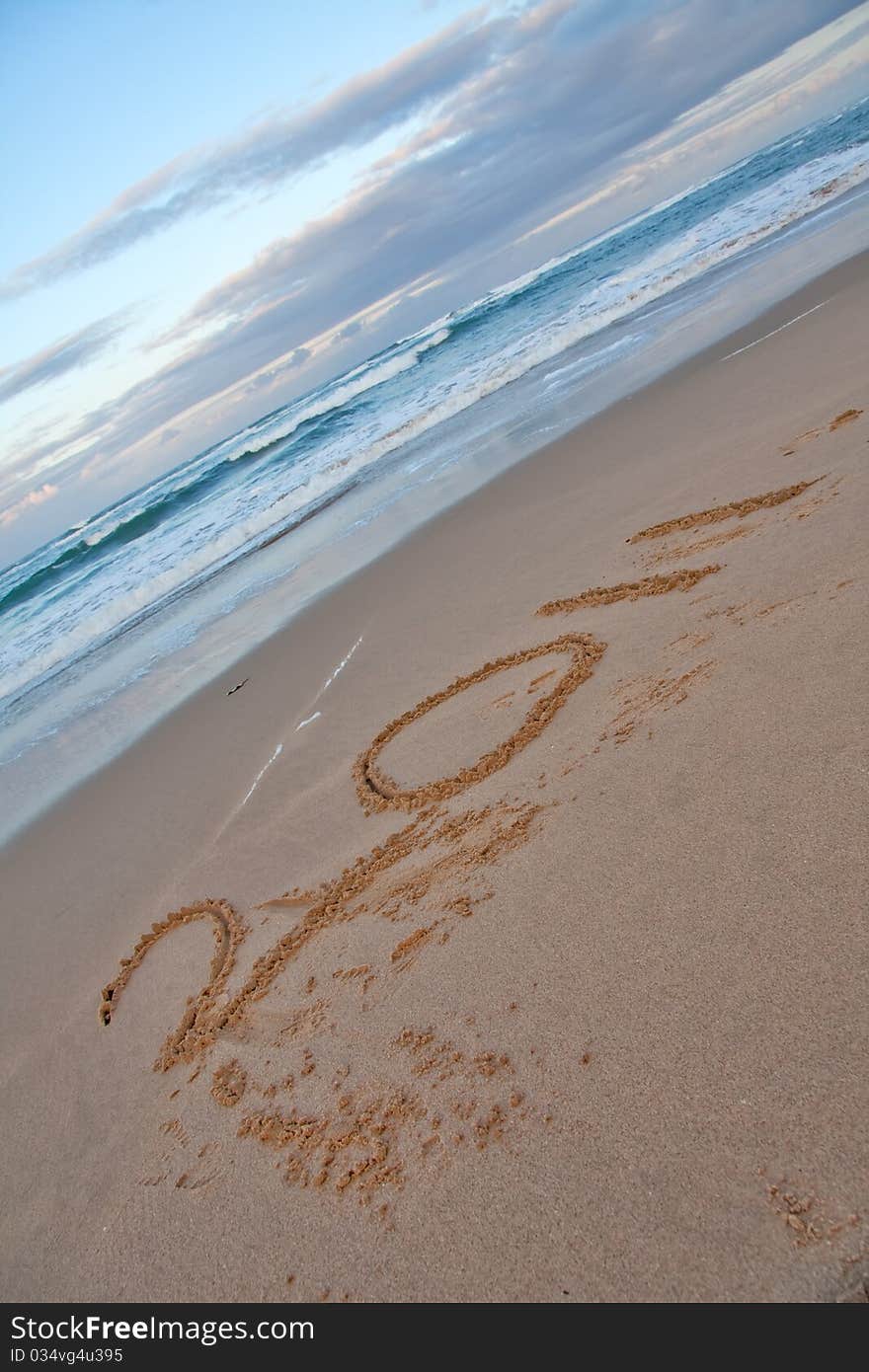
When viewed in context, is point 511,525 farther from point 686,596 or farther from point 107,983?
point 107,983

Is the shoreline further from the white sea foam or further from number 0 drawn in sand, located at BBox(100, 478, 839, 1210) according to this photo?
number 0 drawn in sand, located at BBox(100, 478, 839, 1210)

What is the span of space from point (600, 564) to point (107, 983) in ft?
14.0

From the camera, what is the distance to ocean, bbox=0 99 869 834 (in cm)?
1044

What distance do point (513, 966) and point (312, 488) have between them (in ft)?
50.5

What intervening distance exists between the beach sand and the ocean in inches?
155

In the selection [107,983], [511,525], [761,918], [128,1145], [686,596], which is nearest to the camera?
[761,918]

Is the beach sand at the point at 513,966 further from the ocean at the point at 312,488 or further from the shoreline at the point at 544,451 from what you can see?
the ocean at the point at 312,488

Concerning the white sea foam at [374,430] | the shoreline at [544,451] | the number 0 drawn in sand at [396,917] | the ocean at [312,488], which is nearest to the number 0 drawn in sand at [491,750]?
the number 0 drawn in sand at [396,917]

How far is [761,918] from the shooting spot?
2553 mm

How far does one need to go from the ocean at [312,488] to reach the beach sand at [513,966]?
3.94m

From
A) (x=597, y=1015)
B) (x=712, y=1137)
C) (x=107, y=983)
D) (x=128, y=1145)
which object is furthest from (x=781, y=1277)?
(x=107, y=983)

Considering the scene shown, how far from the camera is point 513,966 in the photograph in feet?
9.66

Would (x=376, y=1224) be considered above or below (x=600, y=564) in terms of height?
below

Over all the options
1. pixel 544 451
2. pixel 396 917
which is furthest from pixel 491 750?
pixel 544 451
